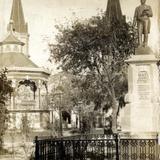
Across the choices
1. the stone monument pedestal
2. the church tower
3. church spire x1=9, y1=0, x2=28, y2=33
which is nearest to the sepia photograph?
the stone monument pedestal

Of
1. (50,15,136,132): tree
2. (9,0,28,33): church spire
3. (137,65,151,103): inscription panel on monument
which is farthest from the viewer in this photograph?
(9,0,28,33): church spire

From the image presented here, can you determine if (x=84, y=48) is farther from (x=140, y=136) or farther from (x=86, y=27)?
(x=140, y=136)

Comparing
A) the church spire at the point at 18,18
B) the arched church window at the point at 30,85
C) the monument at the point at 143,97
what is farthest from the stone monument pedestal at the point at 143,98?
the church spire at the point at 18,18

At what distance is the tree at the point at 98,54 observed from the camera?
44000 mm

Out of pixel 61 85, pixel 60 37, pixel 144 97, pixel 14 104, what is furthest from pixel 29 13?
pixel 144 97

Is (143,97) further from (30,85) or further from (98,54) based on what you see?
(30,85)

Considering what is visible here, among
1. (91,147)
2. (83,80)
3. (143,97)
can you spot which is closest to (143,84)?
(143,97)

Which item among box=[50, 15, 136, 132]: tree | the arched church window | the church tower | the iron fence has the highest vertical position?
the church tower

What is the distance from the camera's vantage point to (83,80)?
154ft

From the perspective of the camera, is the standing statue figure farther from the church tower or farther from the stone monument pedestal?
the church tower

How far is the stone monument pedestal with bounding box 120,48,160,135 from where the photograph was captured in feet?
60.2

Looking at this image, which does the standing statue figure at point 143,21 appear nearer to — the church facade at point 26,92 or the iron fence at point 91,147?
the iron fence at point 91,147

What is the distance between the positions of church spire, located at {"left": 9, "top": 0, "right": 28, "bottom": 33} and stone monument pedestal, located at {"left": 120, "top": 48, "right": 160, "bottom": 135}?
215 ft

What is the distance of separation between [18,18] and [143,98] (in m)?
74.3
